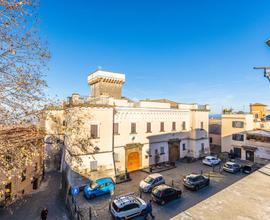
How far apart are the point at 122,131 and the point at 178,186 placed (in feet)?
29.2

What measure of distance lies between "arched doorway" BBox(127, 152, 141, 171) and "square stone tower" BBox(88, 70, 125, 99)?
9866mm

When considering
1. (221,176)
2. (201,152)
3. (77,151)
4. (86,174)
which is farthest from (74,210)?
(201,152)

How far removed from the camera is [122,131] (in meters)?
20.6

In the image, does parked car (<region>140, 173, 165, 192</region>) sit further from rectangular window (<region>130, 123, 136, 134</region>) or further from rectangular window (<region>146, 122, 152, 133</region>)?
rectangular window (<region>146, 122, 152, 133</region>)

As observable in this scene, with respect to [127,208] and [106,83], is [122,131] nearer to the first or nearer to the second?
[106,83]

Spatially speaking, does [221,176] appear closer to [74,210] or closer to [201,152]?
[201,152]

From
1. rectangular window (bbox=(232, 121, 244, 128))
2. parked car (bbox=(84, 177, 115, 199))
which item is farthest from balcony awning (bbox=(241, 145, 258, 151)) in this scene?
parked car (bbox=(84, 177, 115, 199))

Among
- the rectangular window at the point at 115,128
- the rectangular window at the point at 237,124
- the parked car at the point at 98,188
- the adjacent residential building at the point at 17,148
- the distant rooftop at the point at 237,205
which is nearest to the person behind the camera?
the distant rooftop at the point at 237,205

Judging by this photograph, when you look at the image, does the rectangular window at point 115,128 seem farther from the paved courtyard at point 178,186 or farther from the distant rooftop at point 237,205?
the distant rooftop at point 237,205

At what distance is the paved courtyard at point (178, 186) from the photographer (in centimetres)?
1302

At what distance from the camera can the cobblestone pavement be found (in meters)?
13.8

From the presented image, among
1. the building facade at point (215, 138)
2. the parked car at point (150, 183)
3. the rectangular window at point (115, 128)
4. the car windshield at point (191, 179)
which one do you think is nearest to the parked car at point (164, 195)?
the parked car at point (150, 183)

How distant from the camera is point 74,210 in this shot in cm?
1304

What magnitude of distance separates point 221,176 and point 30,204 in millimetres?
21329
